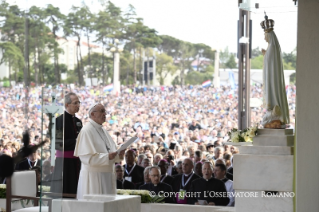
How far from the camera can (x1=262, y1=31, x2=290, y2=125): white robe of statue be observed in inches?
250

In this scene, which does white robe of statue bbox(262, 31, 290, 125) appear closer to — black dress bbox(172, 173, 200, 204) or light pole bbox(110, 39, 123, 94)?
black dress bbox(172, 173, 200, 204)

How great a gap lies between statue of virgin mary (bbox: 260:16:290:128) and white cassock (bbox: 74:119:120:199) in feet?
5.85

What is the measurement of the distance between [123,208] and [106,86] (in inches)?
801

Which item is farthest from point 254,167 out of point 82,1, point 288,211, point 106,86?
point 82,1

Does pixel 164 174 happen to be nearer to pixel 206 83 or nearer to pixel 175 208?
pixel 175 208

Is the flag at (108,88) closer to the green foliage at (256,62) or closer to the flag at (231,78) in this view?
the flag at (231,78)

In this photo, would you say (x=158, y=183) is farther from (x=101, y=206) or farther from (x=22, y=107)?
(x=22, y=107)

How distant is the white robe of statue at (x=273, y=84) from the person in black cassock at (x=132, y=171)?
3316mm

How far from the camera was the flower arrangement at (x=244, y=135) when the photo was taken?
20.6 feet

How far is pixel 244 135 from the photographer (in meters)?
6.40

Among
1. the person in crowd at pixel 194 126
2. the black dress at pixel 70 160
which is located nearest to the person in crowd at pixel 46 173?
the black dress at pixel 70 160

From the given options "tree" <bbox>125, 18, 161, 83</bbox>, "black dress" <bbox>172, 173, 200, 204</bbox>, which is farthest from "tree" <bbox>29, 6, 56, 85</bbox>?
"black dress" <bbox>172, 173, 200, 204</bbox>

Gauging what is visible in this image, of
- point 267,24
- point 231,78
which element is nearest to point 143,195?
point 267,24

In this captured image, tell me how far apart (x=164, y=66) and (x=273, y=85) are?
18.9 metres
